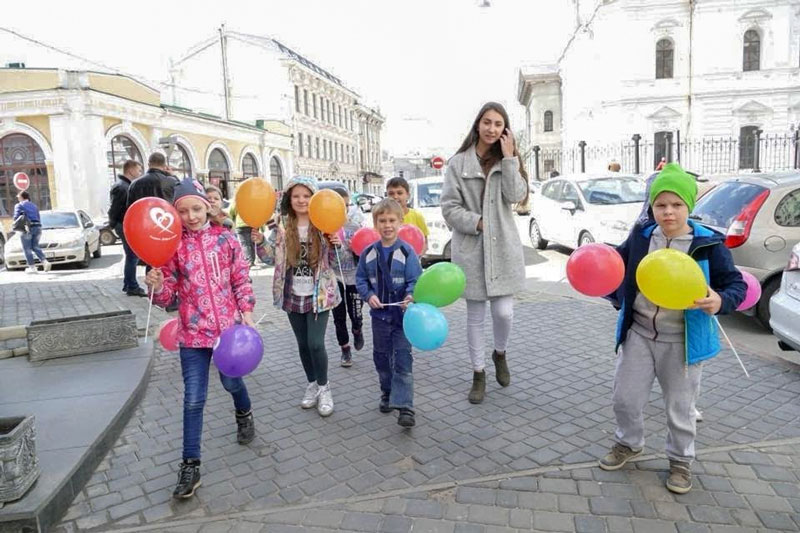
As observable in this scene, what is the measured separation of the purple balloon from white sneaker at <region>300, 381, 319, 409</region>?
1.32 meters

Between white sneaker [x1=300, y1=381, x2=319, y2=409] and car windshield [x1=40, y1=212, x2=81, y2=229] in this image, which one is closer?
white sneaker [x1=300, y1=381, x2=319, y2=409]

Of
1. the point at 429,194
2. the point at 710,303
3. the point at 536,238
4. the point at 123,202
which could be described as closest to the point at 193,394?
the point at 710,303

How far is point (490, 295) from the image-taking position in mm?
4184

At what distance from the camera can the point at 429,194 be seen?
37.5 ft

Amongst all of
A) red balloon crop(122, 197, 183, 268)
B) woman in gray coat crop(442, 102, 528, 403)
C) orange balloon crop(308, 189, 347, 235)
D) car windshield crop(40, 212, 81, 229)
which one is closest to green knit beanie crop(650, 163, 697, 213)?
woman in gray coat crop(442, 102, 528, 403)

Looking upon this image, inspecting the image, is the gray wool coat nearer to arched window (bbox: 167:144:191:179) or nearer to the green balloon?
the green balloon

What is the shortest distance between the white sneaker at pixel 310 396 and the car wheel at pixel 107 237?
1845 centimetres

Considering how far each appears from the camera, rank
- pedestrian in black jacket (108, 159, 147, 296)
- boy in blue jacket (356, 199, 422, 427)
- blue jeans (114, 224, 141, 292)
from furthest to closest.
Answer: blue jeans (114, 224, 141, 292), pedestrian in black jacket (108, 159, 147, 296), boy in blue jacket (356, 199, 422, 427)

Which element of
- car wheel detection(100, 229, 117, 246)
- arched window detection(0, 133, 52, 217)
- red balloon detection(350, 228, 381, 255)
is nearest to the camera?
red balloon detection(350, 228, 381, 255)

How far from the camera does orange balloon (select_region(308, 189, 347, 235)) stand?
3.95 metres

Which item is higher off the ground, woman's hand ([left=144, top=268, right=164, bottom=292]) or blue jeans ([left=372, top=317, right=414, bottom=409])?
woman's hand ([left=144, top=268, right=164, bottom=292])

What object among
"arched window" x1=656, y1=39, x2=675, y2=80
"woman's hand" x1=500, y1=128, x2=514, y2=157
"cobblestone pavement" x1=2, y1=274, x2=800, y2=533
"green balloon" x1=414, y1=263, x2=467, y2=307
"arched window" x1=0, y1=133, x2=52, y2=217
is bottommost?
"cobblestone pavement" x1=2, y1=274, x2=800, y2=533

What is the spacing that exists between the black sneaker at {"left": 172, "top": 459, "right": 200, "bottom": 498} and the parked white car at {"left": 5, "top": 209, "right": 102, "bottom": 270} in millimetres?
12625

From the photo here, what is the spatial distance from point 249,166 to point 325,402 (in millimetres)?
33865
